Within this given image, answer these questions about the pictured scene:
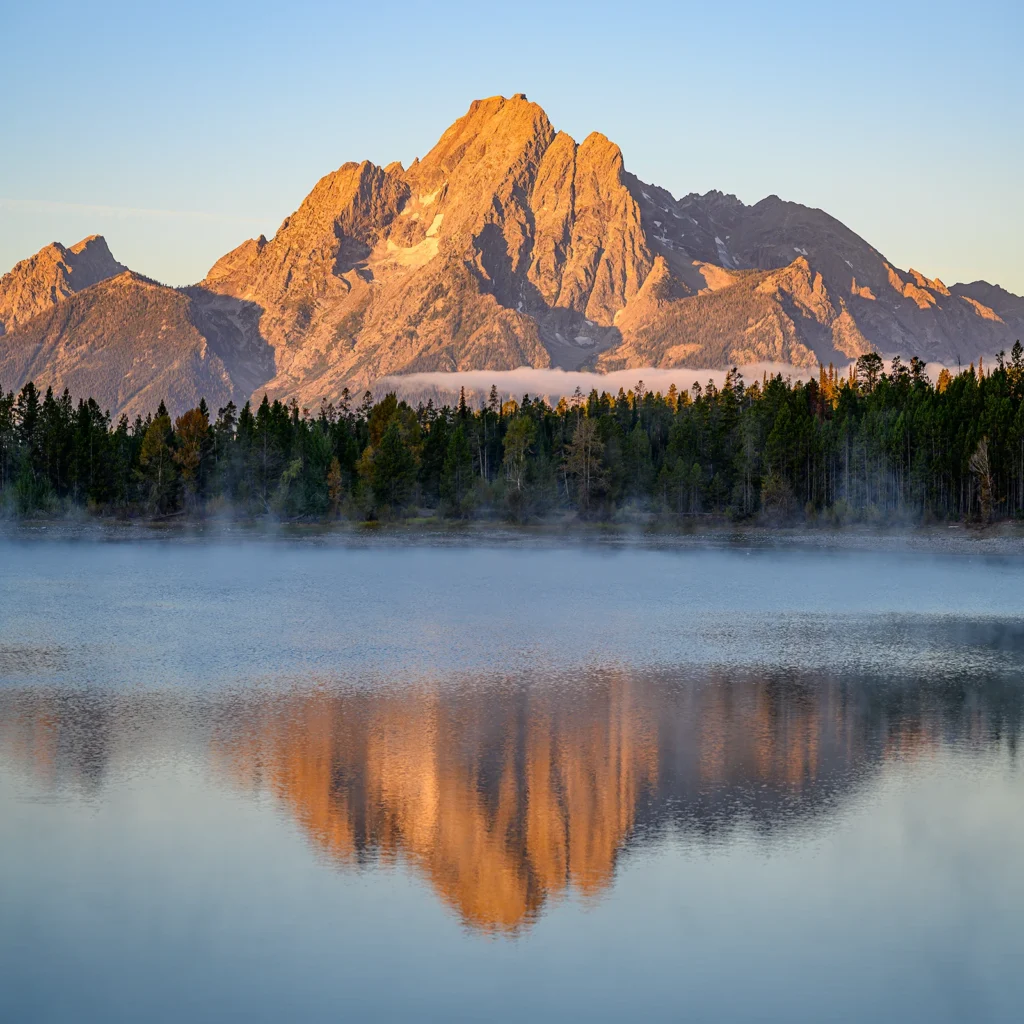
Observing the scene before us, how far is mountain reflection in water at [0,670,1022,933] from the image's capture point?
2714cm

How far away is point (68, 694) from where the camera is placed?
4306 cm

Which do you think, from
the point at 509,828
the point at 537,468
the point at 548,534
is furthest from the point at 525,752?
the point at 537,468

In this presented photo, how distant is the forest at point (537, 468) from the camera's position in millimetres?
161500

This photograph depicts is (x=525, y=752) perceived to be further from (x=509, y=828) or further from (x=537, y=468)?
(x=537, y=468)

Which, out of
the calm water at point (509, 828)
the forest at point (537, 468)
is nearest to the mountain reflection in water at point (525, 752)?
the calm water at point (509, 828)

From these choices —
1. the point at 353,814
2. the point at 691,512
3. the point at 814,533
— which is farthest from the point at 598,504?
the point at 353,814

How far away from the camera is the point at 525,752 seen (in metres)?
35.2

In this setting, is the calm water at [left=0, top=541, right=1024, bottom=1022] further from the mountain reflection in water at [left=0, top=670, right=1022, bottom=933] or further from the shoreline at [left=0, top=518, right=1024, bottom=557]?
the shoreline at [left=0, top=518, right=1024, bottom=557]

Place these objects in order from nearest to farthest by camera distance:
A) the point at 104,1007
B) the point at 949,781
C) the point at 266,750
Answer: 1. the point at 104,1007
2. the point at 949,781
3. the point at 266,750

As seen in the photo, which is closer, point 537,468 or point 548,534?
point 548,534

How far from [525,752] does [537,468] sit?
151 metres

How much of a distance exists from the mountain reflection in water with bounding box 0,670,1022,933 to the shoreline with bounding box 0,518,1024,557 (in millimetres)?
95387

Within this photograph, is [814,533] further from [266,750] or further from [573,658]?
[266,750]

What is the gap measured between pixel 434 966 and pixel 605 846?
6565mm
